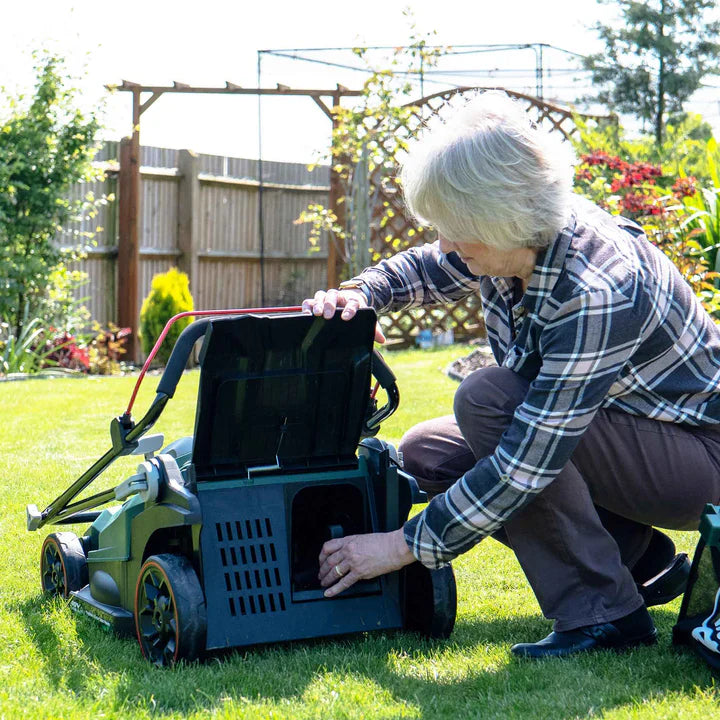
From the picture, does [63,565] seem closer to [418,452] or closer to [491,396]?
[418,452]

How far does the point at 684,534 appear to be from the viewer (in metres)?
3.71

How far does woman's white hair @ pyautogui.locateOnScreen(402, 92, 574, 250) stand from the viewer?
224 cm

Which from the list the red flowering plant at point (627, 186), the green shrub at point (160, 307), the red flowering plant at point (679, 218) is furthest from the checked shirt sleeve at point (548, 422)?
the green shrub at point (160, 307)

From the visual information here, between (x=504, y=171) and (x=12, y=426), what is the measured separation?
4396mm

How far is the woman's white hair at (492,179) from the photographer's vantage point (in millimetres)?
2242

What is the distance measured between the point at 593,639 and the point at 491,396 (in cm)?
59

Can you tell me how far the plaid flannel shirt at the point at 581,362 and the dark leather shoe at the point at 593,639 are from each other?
31 cm

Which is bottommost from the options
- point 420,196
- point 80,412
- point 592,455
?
point 80,412

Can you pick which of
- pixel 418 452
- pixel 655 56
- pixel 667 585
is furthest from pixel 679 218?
pixel 655 56

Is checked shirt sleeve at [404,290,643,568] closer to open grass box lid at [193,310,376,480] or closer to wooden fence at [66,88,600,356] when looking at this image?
open grass box lid at [193,310,376,480]

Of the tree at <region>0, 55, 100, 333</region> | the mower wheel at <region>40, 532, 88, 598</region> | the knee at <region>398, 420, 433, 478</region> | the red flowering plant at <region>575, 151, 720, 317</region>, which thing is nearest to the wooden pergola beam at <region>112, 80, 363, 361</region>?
the tree at <region>0, 55, 100, 333</region>

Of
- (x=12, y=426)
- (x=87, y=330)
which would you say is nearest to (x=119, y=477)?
(x=12, y=426)

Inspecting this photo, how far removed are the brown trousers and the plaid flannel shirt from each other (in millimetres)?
60

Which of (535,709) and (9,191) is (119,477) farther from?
(9,191)
